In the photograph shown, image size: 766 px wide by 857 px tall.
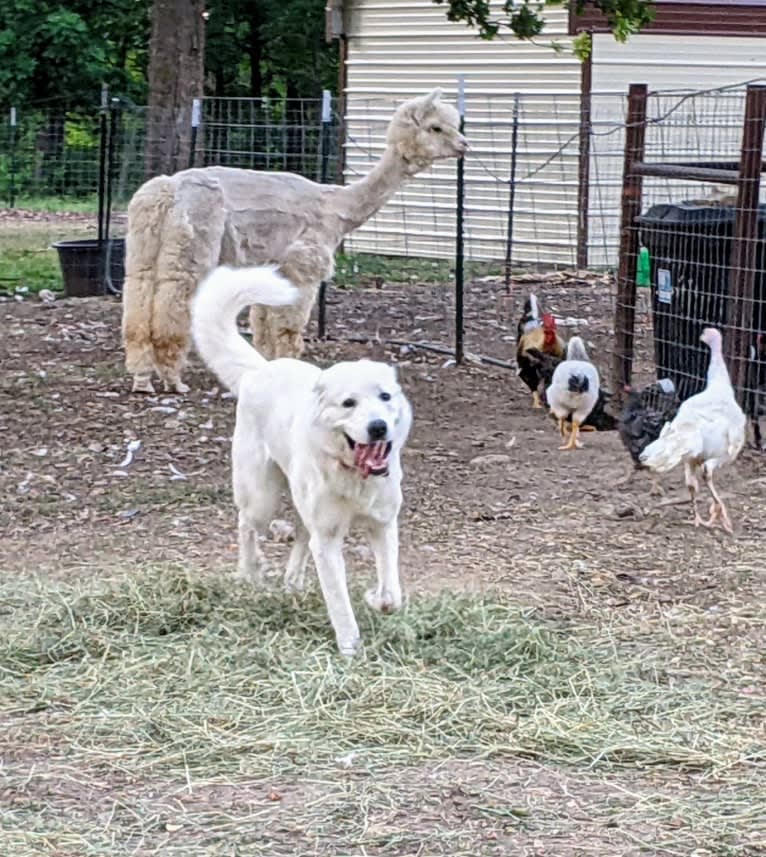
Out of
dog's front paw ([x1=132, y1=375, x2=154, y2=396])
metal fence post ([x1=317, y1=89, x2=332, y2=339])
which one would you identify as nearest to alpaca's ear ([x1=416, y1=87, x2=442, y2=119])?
metal fence post ([x1=317, y1=89, x2=332, y2=339])

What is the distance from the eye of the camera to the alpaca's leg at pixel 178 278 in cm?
1020

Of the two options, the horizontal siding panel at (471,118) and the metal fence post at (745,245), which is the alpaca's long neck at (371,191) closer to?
the metal fence post at (745,245)

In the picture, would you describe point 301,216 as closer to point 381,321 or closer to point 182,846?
point 381,321

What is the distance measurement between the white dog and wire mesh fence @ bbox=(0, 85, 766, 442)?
547cm

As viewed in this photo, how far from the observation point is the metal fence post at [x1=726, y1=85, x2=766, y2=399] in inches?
331

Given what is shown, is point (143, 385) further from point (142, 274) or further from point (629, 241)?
point (629, 241)

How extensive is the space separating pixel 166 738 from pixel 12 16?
30672 mm

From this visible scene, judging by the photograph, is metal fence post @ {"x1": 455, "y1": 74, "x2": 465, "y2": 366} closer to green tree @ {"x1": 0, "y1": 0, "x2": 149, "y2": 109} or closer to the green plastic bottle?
the green plastic bottle

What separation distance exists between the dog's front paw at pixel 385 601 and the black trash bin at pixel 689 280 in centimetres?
417

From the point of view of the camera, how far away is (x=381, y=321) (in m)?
13.8

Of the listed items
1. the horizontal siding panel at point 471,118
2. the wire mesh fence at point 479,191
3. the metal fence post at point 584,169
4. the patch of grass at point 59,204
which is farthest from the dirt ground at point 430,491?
the patch of grass at point 59,204

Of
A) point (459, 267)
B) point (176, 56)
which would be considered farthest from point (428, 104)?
point (176, 56)

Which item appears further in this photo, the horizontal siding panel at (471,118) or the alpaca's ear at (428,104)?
the horizontal siding panel at (471,118)

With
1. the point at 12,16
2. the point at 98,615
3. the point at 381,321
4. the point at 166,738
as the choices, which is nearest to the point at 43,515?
the point at 98,615
